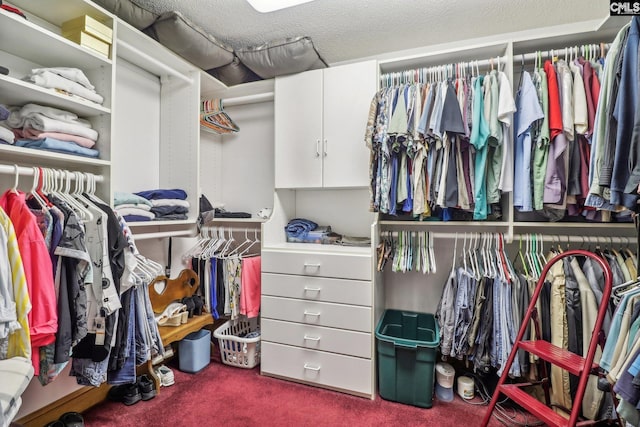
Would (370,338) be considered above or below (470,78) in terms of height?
below

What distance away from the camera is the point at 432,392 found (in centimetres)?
190

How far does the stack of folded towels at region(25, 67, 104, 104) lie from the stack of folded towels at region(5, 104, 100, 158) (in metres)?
0.11

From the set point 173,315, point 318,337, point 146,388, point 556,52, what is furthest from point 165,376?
point 556,52

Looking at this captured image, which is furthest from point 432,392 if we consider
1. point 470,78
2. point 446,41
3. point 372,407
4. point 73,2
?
point 73,2

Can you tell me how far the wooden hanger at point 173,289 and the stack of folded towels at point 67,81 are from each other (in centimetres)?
122

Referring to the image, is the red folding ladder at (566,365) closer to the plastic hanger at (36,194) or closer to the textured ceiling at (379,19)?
the textured ceiling at (379,19)

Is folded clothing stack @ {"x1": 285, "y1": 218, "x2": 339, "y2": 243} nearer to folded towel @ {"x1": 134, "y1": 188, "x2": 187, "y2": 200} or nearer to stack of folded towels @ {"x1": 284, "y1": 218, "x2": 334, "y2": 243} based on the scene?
stack of folded towels @ {"x1": 284, "y1": 218, "x2": 334, "y2": 243}

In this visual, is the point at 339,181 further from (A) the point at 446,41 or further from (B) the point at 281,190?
(A) the point at 446,41

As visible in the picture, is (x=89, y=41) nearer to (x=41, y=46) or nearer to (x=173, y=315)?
(x=41, y=46)

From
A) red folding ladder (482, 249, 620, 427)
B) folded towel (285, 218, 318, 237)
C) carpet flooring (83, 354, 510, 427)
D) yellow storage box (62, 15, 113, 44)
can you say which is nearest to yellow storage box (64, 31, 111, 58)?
yellow storage box (62, 15, 113, 44)

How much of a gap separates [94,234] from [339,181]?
1435 millimetres

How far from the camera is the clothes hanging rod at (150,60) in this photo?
1.88 meters

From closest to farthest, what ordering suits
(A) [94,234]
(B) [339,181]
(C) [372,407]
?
(A) [94,234]
(C) [372,407]
(B) [339,181]

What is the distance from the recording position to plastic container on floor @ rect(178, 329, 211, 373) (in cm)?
225
